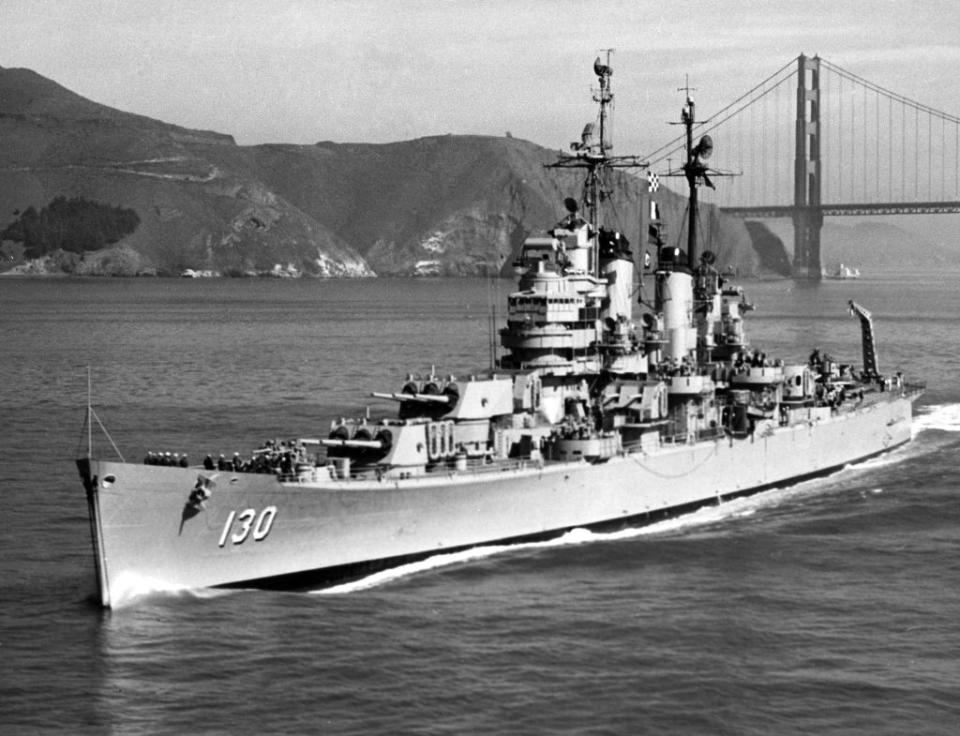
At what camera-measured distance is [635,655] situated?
2788 centimetres

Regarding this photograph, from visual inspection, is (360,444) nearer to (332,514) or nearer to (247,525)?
(332,514)

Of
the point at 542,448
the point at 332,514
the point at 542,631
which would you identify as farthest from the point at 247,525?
the point at 542,448

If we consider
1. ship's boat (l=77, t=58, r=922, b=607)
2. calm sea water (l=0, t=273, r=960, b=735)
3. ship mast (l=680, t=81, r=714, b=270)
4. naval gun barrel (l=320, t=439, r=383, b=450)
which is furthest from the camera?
ship mast (l=680, t=81, r=714, b=270)

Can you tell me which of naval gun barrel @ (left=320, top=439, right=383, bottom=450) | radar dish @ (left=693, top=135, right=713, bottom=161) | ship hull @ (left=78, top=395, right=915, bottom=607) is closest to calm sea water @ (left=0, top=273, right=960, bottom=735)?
ship hull @ (left=78, top=395, right=915, bottom=607)

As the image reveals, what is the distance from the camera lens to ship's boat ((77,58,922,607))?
100 feet

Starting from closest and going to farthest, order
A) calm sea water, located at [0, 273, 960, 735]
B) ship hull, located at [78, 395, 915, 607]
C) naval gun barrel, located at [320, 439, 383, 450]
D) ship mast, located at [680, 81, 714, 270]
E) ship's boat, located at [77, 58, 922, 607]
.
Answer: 1. calm sea water, located at [0, 273, 960, 735]
2. ship hull, located at [78, 395, 915, 607]
3. ship's boat, located at [77, 58, 922, 607]
4. naval gun barrel, located at [320, 439, 383, 450]
5. ship mast, located at [680, 81, 714, 270]

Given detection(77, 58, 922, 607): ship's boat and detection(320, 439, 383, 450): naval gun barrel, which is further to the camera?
detection(320, 439, 383, 450): naval gun barrel

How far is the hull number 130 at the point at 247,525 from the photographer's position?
3086 cm

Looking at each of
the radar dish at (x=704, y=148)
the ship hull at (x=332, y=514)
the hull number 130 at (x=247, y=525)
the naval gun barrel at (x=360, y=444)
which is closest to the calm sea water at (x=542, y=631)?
the ship hull at (x=332, y=514)

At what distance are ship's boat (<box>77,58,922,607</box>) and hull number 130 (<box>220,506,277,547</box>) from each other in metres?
0.03

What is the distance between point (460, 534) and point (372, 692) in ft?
30.8

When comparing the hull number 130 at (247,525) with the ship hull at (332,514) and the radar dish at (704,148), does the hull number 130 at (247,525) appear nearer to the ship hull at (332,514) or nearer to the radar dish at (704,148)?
the ship hull at (332,514)

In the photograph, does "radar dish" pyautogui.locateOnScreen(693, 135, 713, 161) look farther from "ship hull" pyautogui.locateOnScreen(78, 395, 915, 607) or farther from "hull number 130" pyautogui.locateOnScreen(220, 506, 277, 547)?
"hull number 130" pyautogui.locateOnScreen(220, 506, 277, 547)

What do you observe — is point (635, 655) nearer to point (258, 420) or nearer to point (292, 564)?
point (292, 564)
